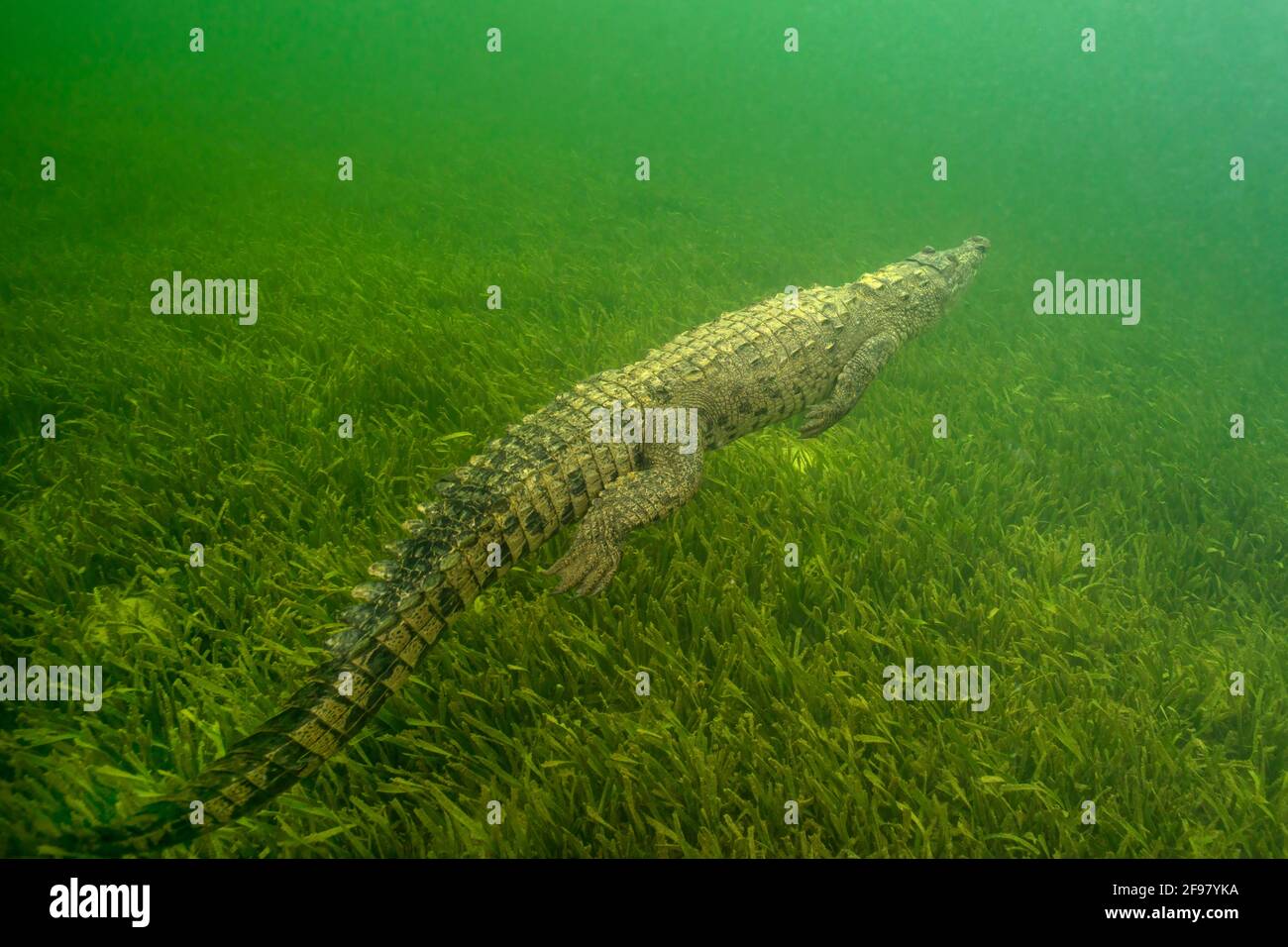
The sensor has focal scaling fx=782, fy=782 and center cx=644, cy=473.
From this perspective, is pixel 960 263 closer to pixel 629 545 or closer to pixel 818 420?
pixel 818 420

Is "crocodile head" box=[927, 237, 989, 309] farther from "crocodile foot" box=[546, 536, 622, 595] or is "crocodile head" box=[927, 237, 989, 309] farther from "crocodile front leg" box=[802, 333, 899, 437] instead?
"crocodile foot" box=[546, 536, 622, 595]

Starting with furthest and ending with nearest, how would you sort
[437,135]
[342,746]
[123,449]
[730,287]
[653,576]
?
[437,135], [730,287], [123,449], [653,576], [342,746]

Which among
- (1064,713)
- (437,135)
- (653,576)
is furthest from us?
(437,135)

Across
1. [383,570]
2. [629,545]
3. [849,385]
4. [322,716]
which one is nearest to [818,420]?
[849,385]

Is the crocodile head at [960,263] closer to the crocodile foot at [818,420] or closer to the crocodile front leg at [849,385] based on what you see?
the crocodile front leg at [849,385]

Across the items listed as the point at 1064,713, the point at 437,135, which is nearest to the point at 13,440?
the point at 1064,713

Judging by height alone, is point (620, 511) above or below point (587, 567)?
above

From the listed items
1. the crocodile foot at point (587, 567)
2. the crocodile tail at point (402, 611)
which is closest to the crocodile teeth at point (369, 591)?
the crocodile tail at point (402, 611)
